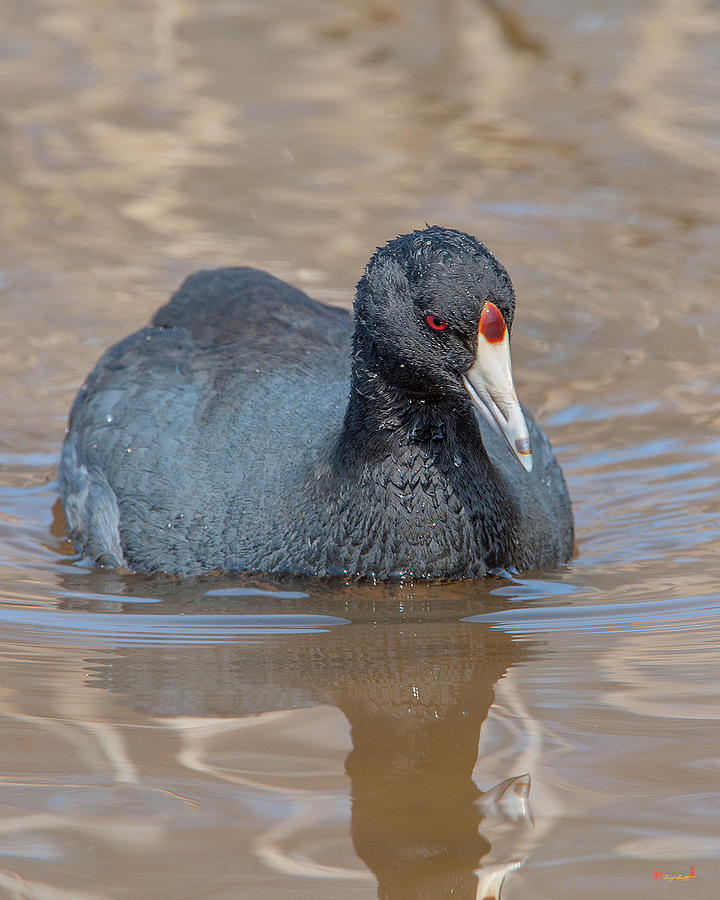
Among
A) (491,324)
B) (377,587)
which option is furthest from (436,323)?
(377,587)

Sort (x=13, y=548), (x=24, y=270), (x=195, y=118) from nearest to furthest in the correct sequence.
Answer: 1. (x=13, y=548)
2. (x=24, y=270)
3. (x=195, y=118)

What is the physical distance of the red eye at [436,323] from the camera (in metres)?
3.96

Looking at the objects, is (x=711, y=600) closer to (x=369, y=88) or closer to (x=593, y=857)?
(x=593, y=857)

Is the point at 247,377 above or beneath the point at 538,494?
above

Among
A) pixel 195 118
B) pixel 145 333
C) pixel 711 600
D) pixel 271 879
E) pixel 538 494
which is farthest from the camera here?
pixel 195 118

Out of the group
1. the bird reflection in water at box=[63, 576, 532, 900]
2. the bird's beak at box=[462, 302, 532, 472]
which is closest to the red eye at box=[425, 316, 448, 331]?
the bird's beak at box=[462, 302, 532, 472]

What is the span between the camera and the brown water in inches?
113

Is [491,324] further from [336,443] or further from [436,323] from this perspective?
[336,443]

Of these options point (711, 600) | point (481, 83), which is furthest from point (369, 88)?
point (711, 600)

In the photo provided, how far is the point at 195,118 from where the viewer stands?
30.1ft

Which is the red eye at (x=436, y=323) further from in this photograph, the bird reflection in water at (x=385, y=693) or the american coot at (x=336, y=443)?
the bird reflection in water at (x=385, y=693)

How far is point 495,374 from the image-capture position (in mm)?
3904

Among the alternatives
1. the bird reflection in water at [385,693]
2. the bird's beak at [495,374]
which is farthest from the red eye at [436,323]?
the bird reflection in water at [385,693]

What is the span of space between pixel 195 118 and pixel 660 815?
719 centimetres
